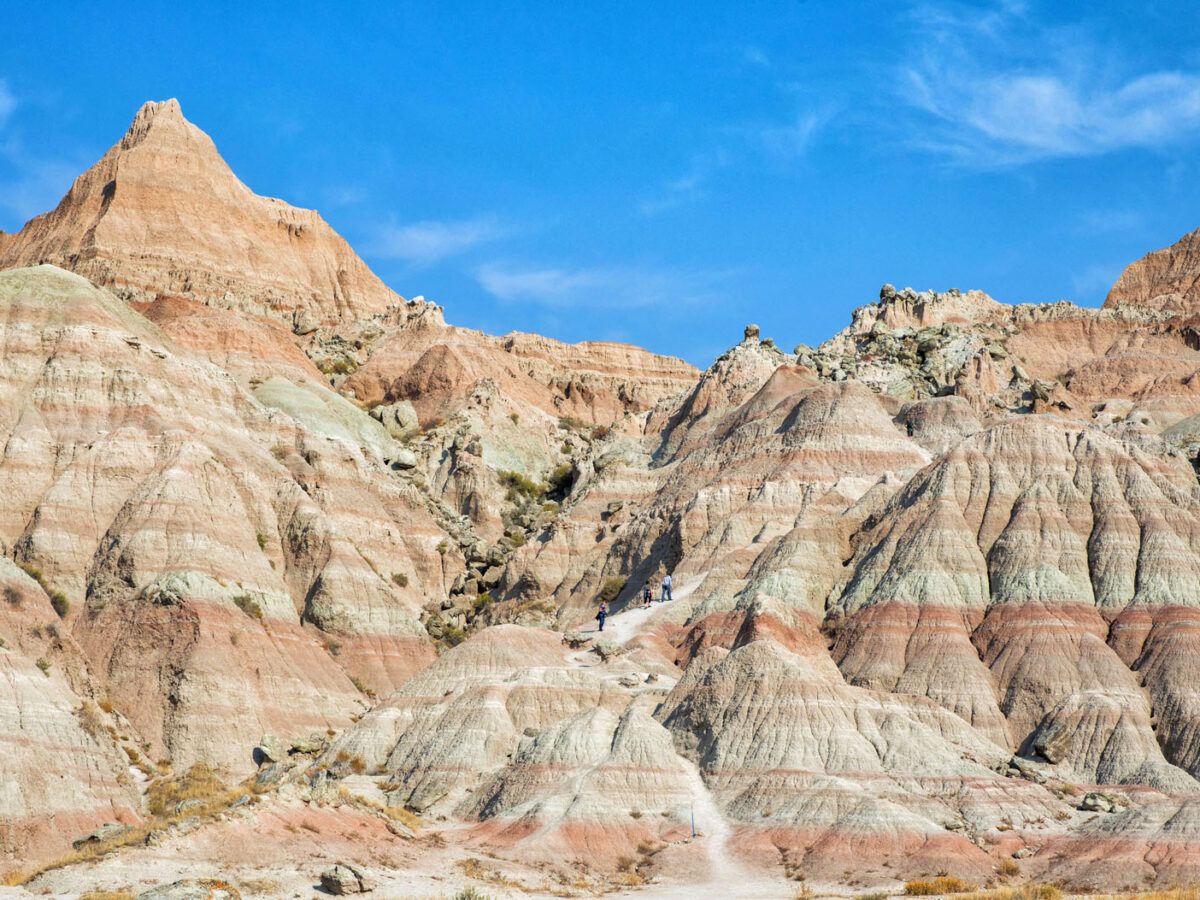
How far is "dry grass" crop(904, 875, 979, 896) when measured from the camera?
57.4 m

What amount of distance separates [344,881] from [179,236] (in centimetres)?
10700

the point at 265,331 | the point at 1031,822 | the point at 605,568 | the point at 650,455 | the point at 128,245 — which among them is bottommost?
the point at 1031,822

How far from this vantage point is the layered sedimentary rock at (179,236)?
146 m

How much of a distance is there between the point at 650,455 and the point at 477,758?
165 feet

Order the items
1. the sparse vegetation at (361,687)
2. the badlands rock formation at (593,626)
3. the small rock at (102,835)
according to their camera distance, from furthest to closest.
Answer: the sparse vegetation at (361,687) < the badlands rock formation at (593,626) < the small rock at (102,835)

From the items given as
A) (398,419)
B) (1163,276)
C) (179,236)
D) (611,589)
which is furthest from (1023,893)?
(1163,276)

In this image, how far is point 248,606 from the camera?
83.9 meters

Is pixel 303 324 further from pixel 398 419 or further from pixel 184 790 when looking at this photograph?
pixel 184 790

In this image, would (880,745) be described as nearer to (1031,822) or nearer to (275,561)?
(1031,822)

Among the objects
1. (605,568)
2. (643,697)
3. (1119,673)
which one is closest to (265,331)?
(605,568)

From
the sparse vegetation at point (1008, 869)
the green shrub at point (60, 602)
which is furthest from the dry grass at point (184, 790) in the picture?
the sparse vegetation at point (1008, 869)

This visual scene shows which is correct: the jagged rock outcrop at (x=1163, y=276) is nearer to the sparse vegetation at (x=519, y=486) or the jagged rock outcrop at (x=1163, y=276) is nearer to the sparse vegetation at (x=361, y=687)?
the sparse vegetation at (x=519, y=486)

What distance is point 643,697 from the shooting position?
246 feet

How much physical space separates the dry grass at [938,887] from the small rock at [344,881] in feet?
53.1
